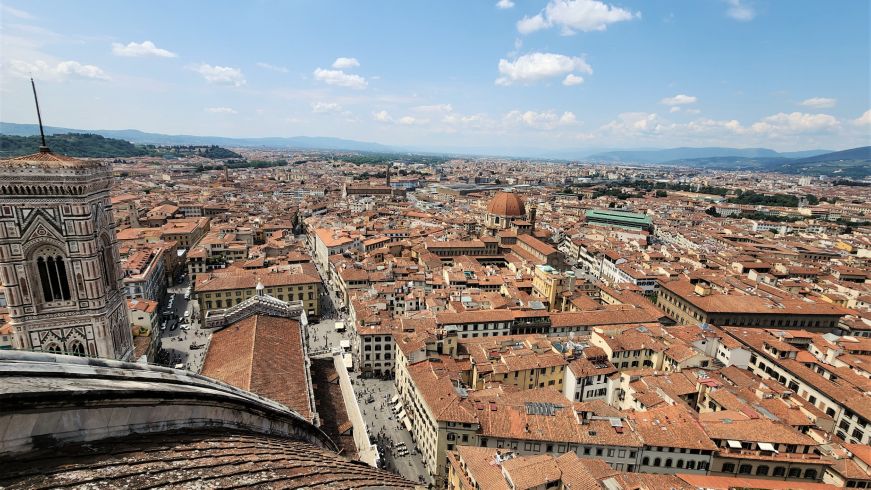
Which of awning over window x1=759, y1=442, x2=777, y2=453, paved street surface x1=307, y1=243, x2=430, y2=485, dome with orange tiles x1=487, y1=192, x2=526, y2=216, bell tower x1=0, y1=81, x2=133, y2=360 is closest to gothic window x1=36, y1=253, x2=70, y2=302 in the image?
bell tower x1=0, y1=81, x2=133, y2=360

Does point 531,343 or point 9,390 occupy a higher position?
point 9,390

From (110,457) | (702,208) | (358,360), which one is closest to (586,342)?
(358,360)

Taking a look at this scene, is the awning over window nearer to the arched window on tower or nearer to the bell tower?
the bell tower

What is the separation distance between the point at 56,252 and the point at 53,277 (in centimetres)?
114

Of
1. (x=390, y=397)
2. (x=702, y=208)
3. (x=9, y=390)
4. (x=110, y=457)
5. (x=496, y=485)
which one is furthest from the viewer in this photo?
(x=702, y=208)

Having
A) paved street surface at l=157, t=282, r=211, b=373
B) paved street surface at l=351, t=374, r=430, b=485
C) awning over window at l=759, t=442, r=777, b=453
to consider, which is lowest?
paved street surface at l=351, t=374, r=430, b=485

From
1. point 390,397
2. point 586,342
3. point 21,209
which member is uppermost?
point 21,209

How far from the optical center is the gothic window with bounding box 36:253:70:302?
17312 millimetres

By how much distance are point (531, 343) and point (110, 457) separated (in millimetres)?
37455

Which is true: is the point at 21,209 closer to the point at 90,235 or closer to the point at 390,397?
the point at 90,235

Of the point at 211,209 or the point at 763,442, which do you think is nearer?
the point at 763,442

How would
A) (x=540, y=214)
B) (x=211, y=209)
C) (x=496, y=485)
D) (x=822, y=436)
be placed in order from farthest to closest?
(x=540, y=214)
(x=211, y=209)
(x=822, y=436)
(x=496, y=485)

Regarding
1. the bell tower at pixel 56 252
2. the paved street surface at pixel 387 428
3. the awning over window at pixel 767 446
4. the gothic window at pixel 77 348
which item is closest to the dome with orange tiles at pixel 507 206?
the paved street surface at pixel 387 428

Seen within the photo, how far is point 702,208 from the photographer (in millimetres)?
157750
